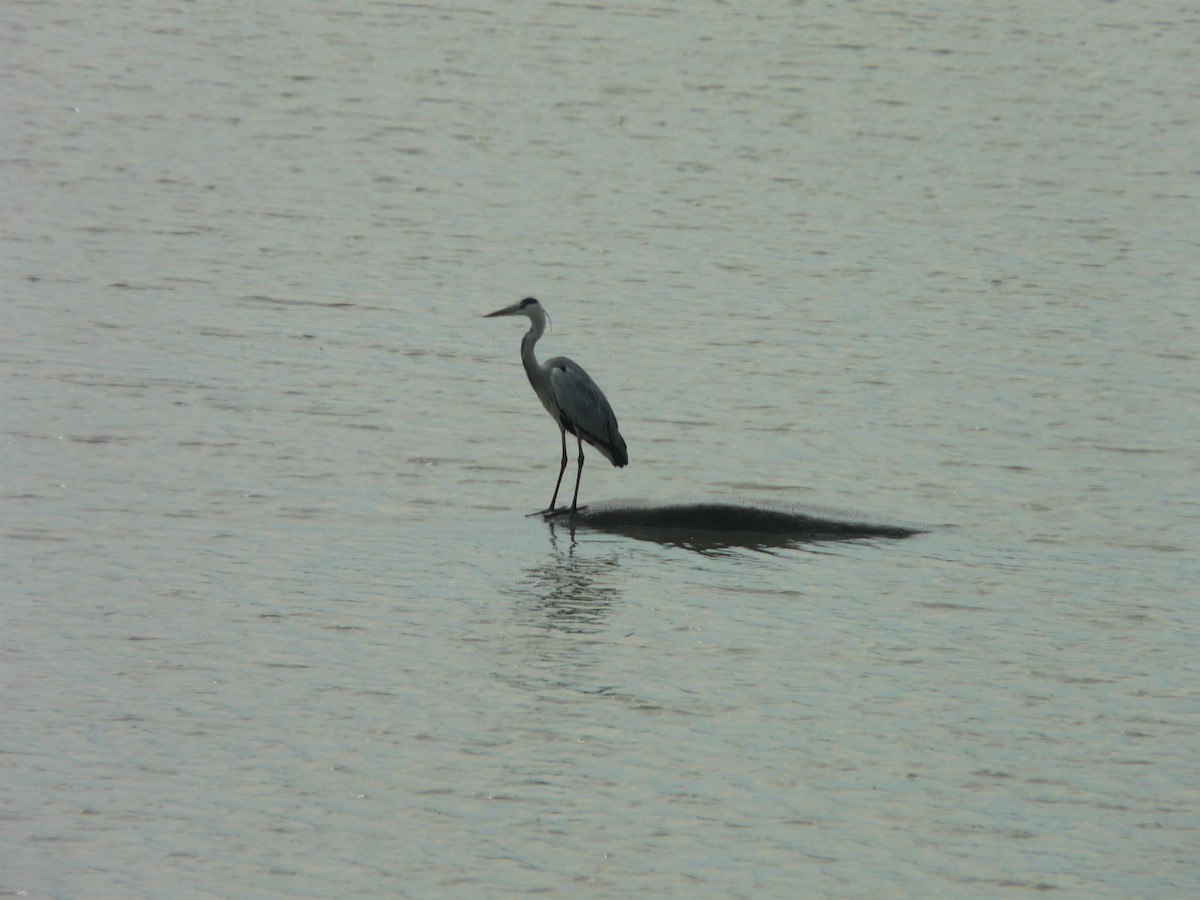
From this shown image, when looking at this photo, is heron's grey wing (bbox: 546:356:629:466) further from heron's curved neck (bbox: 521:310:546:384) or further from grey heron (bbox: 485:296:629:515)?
heron's curved neck (bbox: 521:310:546:384)

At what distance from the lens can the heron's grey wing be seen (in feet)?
38.2

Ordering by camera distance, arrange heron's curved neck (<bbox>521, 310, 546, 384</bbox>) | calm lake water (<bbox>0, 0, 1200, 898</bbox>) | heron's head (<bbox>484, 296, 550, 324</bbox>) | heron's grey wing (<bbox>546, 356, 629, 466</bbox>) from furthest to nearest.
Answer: heron's head (<bbox>484, 296, 550, 324</bbox>), heron's curved neck (<bbox>521, 310, 546, 384</bbox>), heron's grey wing (<bbox>546, 356, 629, 466</bbox>), calm lake water (<bbox>0, 0, 1200, 898</bbox>)

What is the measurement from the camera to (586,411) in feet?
38.3

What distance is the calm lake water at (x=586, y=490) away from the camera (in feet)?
22.9

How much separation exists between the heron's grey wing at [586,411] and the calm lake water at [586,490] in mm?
353

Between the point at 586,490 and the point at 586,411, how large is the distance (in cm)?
64

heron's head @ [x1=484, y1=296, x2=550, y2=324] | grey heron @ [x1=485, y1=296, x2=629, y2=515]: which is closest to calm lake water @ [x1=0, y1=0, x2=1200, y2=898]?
grey heron @ [x1=485, y1=296, x2=629, y2=515]

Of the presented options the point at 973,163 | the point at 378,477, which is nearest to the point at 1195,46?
the point at 973,163

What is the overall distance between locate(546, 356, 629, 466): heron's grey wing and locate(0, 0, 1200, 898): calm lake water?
0.35 metres

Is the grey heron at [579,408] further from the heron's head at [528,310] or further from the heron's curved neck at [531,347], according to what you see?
the heron's head at [528,310]

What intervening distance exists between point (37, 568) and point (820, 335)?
832 centimetres

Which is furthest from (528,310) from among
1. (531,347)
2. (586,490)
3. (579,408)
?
(586,490)

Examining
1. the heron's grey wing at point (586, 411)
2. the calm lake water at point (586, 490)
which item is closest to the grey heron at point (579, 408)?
the heron's grey wing at point (586, 411)

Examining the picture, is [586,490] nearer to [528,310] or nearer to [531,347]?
[531,347]
